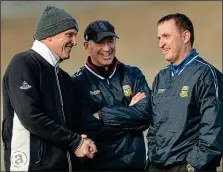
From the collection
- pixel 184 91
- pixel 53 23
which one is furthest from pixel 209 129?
→ pixel 53 23

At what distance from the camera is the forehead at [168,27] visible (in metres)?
4.21

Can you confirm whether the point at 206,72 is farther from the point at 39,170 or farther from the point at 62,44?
the point at 39,170

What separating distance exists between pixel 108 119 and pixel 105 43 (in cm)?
62

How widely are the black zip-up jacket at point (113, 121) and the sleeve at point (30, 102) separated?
0.53 metres

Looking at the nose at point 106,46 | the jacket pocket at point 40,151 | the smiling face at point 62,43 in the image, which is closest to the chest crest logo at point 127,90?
the nose at point 106,46

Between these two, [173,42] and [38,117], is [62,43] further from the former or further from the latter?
[173,42]

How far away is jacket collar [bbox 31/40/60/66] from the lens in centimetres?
415

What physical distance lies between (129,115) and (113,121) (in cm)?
13

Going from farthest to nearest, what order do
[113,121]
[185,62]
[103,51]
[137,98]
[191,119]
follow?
[103,51] < [137,98] < [113,121] < [185,62] < [191,119]

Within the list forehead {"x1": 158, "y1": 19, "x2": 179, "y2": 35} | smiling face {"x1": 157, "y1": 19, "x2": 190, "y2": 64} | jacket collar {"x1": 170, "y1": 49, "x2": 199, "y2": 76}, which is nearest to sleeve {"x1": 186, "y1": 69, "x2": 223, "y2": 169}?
jacket collar {"x1": 170, "y1": 49, "x2": 199, "y2": 76}

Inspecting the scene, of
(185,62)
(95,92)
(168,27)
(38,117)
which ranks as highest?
(168,27)

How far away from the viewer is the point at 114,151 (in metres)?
4.50

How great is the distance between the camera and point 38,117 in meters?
3.93

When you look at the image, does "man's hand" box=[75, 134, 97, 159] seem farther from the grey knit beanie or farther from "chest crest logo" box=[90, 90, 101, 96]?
the grey knit beanie
